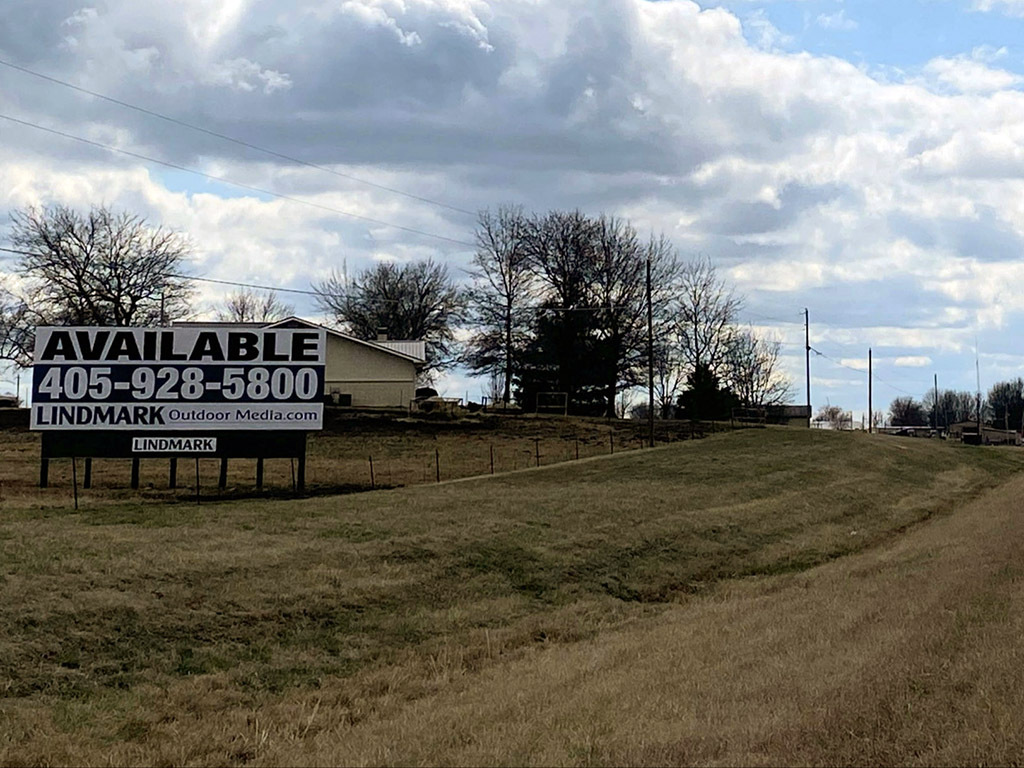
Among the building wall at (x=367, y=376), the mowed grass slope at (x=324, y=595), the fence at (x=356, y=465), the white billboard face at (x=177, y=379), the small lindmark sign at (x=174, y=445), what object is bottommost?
the mowed grass slope at (x=324, y=595)

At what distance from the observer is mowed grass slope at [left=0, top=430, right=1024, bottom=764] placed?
10898 millimetres

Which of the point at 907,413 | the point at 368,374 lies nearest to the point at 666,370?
the point at 368,374

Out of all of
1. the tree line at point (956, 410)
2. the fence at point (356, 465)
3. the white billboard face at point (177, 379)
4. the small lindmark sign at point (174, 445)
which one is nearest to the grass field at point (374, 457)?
the fence at point (356, 465)

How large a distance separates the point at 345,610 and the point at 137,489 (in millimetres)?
17914

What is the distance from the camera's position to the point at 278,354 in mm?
Answer: 30328

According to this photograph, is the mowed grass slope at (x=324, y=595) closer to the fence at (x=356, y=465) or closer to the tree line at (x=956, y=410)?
the fence at (x=356, y=465)

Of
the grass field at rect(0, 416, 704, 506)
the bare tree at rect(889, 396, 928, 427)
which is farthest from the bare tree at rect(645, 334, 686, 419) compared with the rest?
the bare tree at rect(889, 396, 928, 427)

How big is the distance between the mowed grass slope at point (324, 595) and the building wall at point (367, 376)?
113 feet

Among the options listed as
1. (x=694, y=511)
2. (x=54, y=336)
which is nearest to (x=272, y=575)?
(x=694, y=511)

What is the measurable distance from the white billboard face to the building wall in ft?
112

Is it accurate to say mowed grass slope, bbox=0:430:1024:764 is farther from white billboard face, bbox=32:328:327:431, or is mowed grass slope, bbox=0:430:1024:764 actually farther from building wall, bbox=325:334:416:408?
building wall, bbox=325:334:416:408

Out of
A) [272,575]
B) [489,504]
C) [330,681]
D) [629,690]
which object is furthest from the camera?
[489,504]

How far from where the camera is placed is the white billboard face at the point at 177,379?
29766 millimetres

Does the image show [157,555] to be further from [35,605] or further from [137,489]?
[137,489]
